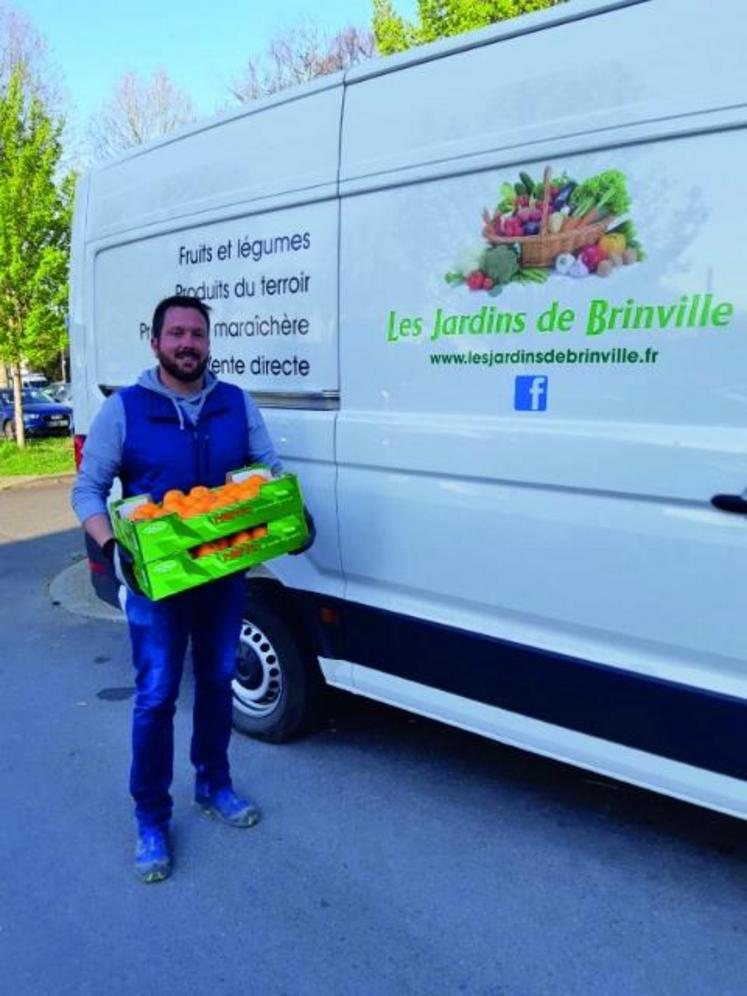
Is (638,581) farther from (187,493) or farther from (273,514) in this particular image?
(187,493)

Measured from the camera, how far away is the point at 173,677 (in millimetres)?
2803

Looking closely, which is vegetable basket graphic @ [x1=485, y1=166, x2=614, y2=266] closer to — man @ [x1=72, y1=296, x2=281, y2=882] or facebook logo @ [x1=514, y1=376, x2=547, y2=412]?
facebook logo @ [x1=514, y1=376, x2=547, y2=412]

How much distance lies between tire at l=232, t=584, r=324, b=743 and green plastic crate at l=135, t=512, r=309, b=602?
832 millimetres

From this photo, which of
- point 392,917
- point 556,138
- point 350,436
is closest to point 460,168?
point 556,138

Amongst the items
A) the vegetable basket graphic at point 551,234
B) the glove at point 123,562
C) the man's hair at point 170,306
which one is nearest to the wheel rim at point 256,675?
the glove at point 123,562

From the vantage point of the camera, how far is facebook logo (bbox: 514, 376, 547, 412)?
8.42 ft

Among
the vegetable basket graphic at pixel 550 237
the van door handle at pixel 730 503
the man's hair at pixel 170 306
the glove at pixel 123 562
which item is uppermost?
the vegetable basket graphic at pixel 550 237

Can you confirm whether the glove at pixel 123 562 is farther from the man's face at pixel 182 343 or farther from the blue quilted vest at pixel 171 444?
the man's face at pixel 182 343

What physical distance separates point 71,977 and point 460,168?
2687 mm

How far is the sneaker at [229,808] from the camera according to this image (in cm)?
311

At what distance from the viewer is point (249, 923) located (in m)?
2.59

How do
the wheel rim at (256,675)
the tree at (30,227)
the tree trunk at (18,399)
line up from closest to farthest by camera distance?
the wheel rim at (256,675) → the tree at (30,227) → the tree trunk at (18,399)

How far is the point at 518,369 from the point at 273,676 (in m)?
1.83

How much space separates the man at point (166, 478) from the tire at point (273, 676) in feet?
1.81
